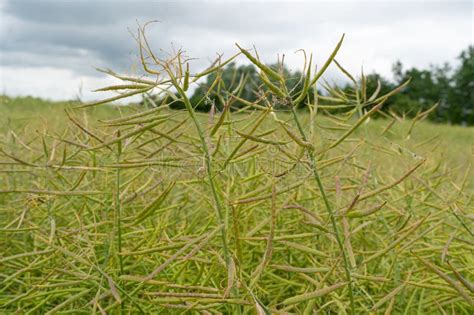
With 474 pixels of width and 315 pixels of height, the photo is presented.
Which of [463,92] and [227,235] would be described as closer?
[227,235]

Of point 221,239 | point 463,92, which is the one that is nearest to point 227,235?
point 221,239

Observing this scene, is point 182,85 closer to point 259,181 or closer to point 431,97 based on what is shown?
point 259,181

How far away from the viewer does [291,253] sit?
97cm

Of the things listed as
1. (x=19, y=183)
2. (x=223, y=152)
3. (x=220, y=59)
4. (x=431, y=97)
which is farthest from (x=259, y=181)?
(x=431, y=97)

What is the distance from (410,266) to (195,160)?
0.55 metres

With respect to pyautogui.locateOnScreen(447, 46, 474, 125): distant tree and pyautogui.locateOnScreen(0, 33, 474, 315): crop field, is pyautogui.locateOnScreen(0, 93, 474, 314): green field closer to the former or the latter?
pyautogui.locateOnScreen(0, 33, 474, 315): crop field

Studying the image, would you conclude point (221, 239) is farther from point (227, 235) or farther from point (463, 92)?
point (463, 92)

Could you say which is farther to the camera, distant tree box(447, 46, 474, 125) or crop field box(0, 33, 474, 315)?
distant tree box(447, 46, 474, 125)

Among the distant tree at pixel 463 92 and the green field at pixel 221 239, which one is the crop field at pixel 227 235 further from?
the distant tree at pixel 463 92

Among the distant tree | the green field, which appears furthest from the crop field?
the distant tree

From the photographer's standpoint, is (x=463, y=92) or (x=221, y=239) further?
(x=463, y=92)

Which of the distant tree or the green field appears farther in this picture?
the distant tree

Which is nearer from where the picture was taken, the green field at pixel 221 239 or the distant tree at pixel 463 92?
the green field at pixel 221 239

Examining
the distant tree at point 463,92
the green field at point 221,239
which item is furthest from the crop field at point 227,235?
the distant tree at point 463,92
